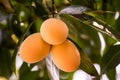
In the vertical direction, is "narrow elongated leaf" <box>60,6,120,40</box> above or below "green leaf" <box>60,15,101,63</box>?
above

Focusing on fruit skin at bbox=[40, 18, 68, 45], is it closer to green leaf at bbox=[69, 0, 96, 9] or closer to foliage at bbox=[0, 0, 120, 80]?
foliage at bbox=[0, 0, 120, 80]

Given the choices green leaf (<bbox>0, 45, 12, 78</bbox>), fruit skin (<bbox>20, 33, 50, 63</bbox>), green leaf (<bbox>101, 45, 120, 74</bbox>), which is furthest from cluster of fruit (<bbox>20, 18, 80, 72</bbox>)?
green leaf (<bbox>0, 45, 12, 78</bbox>)

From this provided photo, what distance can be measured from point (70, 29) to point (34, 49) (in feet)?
0.75

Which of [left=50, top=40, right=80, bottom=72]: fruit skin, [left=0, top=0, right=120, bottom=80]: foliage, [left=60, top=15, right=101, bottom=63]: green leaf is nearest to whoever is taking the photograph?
[left=50, top=40, right=80, bottom=72]: fruit skin

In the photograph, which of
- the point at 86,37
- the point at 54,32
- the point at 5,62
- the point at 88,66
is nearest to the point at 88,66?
the point at 88,66

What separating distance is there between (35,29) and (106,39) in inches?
8.0

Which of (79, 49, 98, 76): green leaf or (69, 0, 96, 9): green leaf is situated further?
(69, 0, 96, 9): green leaf

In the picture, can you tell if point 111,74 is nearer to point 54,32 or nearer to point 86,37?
point 86,37

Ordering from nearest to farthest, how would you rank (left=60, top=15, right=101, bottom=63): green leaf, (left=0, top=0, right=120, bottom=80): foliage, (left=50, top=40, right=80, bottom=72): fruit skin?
1. (left=50, top=40, right=80, bottom=72): fruit skin
2. (left=0, top=0, right=120, bottom=80): foliage
3. (left=60, top=15, right=101, bottom=63): green leaf

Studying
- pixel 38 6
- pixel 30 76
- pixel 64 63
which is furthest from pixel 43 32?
pixel 30 76

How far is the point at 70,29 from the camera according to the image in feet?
2.74

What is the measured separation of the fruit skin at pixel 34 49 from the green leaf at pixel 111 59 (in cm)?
17

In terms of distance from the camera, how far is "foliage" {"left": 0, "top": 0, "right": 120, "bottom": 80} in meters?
0.70

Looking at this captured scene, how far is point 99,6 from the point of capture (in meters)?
0.91
